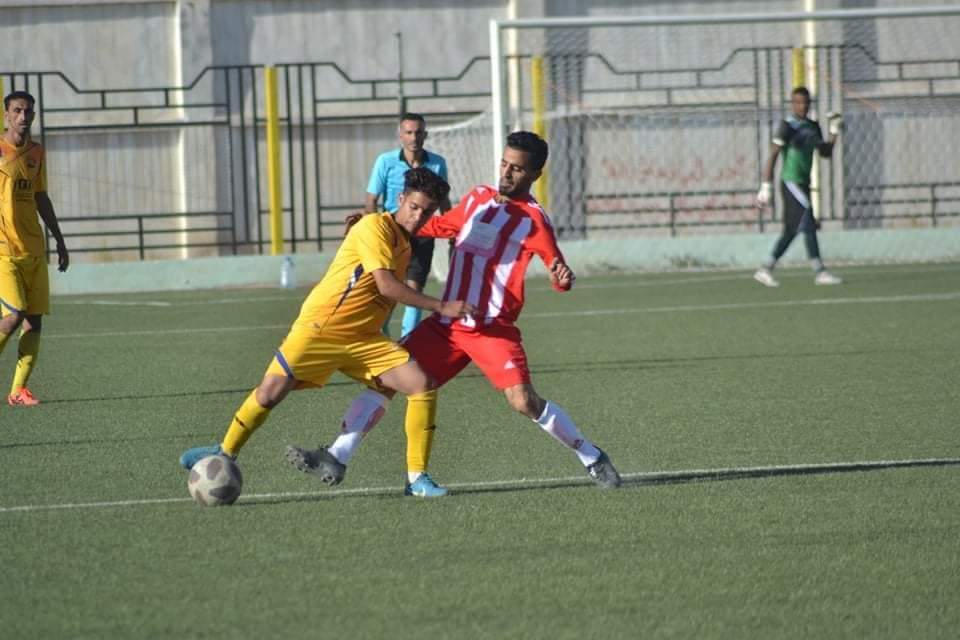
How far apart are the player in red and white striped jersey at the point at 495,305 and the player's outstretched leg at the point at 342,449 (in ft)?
0.07

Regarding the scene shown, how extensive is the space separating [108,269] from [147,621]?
53.9 feet

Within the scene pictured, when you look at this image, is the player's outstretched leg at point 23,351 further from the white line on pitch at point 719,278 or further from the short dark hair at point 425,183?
the white line on pitch at point 719,278

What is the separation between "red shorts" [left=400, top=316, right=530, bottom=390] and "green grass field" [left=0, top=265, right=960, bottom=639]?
497 millimetres

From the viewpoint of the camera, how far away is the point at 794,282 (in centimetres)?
1962

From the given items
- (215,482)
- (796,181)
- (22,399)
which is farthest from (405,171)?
(796,181)

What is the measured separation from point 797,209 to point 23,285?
982 cm

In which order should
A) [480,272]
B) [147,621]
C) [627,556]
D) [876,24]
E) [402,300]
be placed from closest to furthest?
[147,621] < [627,556] < [402,300] < [480,272] < [876,24]

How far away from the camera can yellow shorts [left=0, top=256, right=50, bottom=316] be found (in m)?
11.0

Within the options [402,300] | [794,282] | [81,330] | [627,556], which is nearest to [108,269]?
[81,330]

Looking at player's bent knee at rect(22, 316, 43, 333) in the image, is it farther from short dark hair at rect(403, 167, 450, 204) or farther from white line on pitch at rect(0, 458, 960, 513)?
short dark hair at rect(403, 167, 450, 204)

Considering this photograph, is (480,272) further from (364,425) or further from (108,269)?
(108,269)

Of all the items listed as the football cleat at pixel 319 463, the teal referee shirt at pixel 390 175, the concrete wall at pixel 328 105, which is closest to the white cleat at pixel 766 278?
the teal referee shirt at pixel 390 175

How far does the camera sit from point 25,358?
11.0 metres

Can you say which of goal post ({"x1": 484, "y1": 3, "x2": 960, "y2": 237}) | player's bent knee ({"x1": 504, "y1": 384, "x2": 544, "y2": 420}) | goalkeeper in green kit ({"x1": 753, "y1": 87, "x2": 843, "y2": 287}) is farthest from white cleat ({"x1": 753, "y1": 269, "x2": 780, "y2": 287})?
player's bent knee ({"x1": 504, "y1": 384, "x2": 544, "y2": 420})
